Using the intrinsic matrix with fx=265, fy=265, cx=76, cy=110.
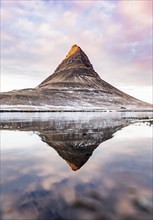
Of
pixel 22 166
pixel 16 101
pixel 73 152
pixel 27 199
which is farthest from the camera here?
pixel 16 101

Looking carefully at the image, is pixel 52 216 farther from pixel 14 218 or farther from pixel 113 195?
pixel 113 195

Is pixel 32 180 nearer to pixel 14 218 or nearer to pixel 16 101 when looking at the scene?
pixel 14 218

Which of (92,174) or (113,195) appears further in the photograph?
(92,174)

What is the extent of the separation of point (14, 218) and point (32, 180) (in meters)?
3.44

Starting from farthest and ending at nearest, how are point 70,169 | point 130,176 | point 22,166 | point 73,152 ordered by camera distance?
1. point 73,152
2. point 22,166
3. point 70,169
4. point 130,176

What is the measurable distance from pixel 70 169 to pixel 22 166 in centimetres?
233

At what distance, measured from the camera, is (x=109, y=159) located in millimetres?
13953

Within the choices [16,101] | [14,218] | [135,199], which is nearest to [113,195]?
[135,199]

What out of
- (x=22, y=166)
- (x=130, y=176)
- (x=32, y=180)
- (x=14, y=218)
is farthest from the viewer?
(x=22, y=166)

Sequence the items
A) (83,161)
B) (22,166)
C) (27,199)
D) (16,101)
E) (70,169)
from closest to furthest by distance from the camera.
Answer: (27,199) < (70,169) < (22,166) < (83,161) < (16,101)

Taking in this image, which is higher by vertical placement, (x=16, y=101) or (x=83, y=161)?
(x=16, y=101)

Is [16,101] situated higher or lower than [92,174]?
higher

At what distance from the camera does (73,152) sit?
15.4 meters

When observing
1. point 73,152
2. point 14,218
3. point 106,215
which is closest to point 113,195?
point 106,215
